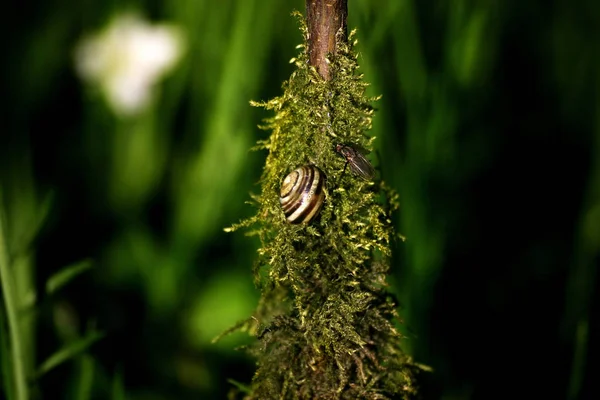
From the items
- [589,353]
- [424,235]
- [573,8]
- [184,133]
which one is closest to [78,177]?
[184,133]

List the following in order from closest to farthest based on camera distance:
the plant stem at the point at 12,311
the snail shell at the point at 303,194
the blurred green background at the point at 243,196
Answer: the snail shell at the point at 303,194 < the plant stem at the point at 12,311 < the blurred green background at the point at 243,196

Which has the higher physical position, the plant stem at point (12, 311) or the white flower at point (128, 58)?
the white flower at point (128, 58)

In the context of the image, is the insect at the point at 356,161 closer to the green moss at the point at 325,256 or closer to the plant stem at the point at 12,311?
the green moss at the point at 325,256

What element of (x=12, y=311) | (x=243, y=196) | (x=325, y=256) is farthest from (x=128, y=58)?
(x=325, y=256)

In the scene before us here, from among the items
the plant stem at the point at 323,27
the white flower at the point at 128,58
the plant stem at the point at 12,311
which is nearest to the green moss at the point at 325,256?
the plant stem at the point at 323,27

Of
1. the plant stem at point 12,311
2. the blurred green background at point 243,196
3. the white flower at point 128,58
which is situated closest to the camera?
the plant stem at point 12,311

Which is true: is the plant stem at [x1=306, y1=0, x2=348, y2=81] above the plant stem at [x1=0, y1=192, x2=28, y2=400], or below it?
above

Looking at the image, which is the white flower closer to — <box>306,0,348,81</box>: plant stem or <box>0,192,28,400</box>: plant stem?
<box>0,192,28,400</box>: plant stem

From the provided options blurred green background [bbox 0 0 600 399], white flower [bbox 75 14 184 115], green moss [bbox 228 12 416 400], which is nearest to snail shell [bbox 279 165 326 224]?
green moss [bbox 228 12 416 400]
